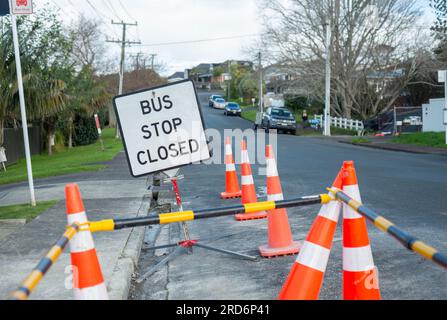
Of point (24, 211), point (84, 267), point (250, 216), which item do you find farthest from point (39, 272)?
point (24, 211)

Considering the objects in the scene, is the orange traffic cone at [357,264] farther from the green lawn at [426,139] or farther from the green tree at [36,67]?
the green lawn at [426,139]

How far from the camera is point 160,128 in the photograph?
6492 millimetres

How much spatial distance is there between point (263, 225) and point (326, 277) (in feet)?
9.40

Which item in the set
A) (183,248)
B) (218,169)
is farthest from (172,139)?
(218,169)

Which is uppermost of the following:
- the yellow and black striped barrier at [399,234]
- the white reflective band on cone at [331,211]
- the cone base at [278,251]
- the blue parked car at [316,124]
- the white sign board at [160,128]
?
the white sign board at [160,128]

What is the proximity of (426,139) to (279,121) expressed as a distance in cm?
1575

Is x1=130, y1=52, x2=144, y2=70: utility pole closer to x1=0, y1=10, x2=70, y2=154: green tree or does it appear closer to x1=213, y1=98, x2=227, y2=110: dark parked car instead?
x1=213, y1=98, x2=227, y2=110: dark parked car

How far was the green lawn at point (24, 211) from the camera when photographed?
9.16 metres

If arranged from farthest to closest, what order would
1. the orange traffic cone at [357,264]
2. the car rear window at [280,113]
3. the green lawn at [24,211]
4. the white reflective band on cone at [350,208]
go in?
the car rear window at [280,113] < the green lawn at [24,211] < the white reflective band on cone at [350,208] < the orange traffic cone at [357,264]

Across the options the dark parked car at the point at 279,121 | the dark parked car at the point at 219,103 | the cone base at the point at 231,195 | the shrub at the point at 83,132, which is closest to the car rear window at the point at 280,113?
the dark parked car at the point at 279,121

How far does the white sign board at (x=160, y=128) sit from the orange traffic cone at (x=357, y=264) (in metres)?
2.77
